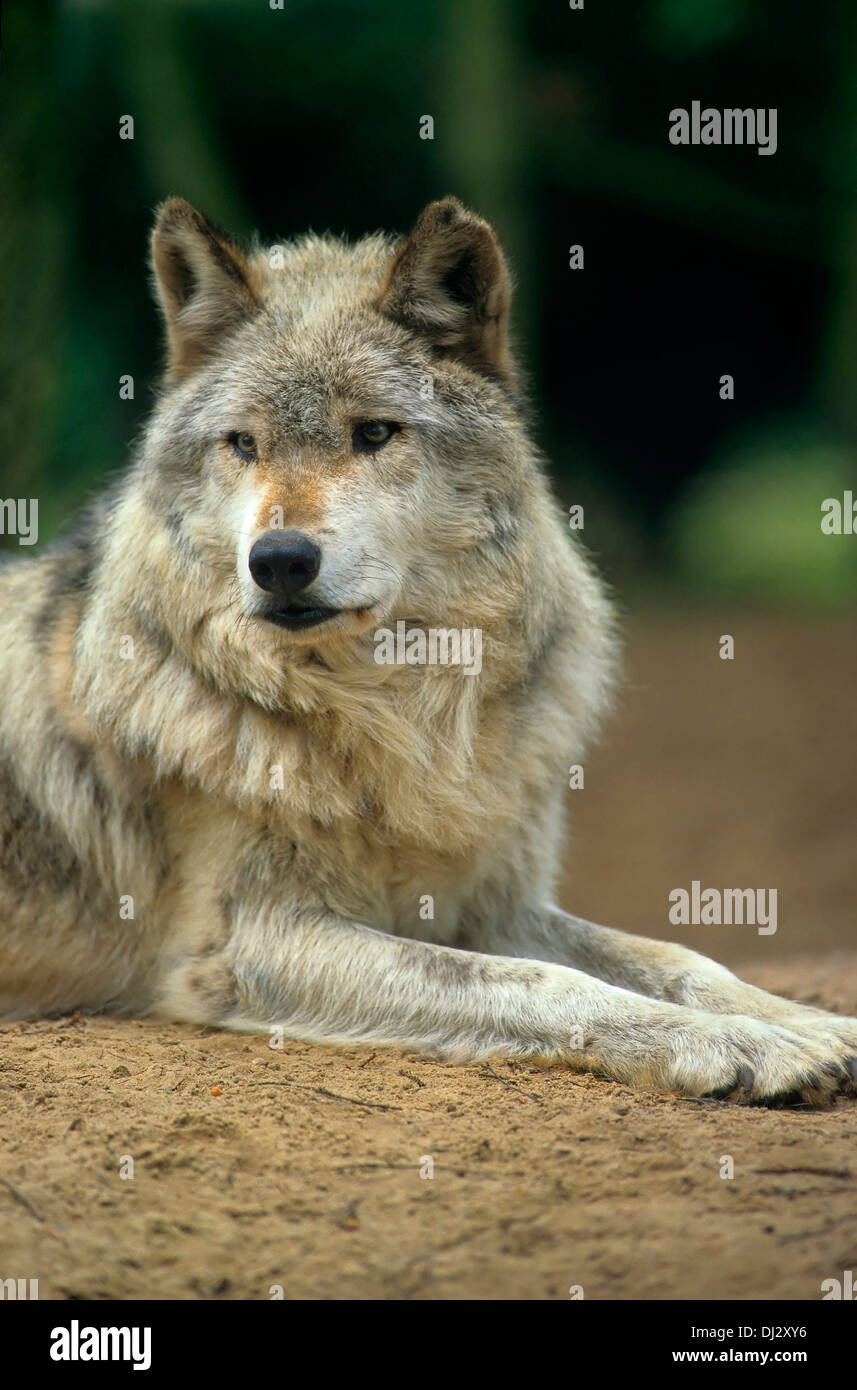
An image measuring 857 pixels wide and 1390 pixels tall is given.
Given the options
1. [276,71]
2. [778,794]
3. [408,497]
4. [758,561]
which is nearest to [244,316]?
[408,497]

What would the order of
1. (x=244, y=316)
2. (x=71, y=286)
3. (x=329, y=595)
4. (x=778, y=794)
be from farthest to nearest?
(x=71, y=286) → (x=778, y=794) → (x=244, y=316) → (x=329, y=595)

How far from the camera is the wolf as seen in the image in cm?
435

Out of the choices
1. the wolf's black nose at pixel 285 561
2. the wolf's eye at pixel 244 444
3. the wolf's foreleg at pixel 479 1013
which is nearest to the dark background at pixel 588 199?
the wolf's eye at pixel 244 444

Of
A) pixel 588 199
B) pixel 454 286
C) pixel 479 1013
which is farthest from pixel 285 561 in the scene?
pixel 588 199

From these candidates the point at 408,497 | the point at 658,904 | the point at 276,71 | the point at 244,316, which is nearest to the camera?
the point at 408,497

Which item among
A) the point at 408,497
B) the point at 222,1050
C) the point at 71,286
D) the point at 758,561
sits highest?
the point at 71,286

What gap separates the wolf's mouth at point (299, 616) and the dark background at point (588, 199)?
6.67 metres

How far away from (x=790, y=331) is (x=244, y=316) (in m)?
10.9

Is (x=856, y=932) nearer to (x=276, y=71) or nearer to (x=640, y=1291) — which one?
(x=640, y=1291)

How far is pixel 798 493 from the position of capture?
13859mm

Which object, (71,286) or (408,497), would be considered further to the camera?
(71,286)

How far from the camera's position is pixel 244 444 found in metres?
4.56

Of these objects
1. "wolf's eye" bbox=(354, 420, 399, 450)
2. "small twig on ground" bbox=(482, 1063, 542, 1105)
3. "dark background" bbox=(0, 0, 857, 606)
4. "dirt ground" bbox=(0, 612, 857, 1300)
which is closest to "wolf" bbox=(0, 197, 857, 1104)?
"wolf's eye" bbox=(354, 420, 399, 450)

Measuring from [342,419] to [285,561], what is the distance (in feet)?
2.23
